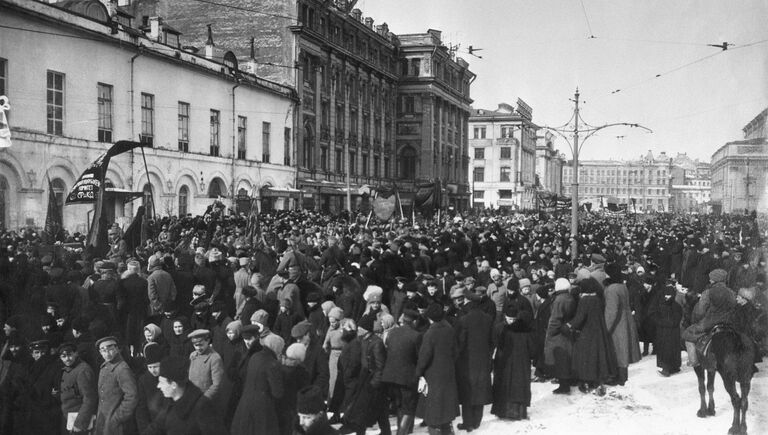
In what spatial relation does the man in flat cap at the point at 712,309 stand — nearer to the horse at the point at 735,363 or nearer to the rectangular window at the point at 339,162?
the horse at the point at 735,363

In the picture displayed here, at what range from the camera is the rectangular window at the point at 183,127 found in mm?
33500

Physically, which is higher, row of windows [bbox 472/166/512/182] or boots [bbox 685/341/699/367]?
row of windows [bbox 472/166/512/182]

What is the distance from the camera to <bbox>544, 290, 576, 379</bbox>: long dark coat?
33.0ft

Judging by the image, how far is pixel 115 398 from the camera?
646cm

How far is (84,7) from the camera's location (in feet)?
94.6

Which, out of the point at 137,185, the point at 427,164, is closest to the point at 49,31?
the point at 137,185

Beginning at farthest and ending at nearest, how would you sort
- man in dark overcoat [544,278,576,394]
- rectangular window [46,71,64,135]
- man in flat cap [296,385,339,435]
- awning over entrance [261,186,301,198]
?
→ awning over entrance [261,186,301,198]
rectangular window [46,71,64,135]
man in dark overcoat [544,278,576,394]
man in flat cap [296,385,339,435]

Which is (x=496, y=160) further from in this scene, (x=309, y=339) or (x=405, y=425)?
(x=309, y=339)

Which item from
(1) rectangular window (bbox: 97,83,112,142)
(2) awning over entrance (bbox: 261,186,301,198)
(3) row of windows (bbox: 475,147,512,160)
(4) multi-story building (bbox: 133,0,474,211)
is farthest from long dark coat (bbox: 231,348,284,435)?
(3) row of windows (bbox: 475,147,512,160)

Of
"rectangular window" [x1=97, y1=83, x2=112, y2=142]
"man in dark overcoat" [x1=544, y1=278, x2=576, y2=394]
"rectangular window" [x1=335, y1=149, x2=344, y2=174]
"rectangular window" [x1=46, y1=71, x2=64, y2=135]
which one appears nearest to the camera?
"man in dark overcoat" [x1=544, y1=278, x2=576, y2=394]

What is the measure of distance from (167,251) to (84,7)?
59.9 feet

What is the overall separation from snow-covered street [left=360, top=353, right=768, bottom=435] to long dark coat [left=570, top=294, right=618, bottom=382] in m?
0.38

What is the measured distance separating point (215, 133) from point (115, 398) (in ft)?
102

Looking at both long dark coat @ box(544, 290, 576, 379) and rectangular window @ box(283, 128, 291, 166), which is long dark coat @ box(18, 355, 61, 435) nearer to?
long dark coat @ box(544, 290, 576, 379)
